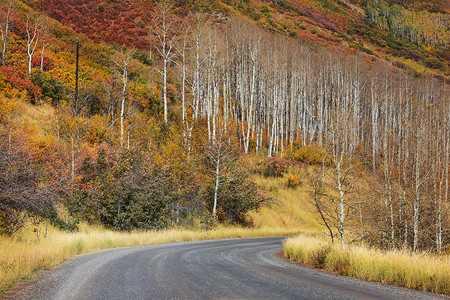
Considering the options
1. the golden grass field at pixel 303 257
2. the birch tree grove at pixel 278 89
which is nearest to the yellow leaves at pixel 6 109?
the golden grass field at pixel 303 257

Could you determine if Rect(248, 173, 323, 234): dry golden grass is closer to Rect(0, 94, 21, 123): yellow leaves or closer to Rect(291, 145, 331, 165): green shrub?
Rect(291, 145, 331, 165): green shrub

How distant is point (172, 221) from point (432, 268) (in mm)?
16472

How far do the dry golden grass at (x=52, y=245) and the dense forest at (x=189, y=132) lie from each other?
1.11m

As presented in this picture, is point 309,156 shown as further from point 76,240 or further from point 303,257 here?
point 76,240

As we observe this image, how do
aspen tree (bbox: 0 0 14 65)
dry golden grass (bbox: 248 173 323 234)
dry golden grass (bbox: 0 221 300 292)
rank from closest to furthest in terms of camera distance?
dry golden grass (bbox: 0 221 300 292) → aspen tree (bbox: 0 0 14 65) → dry golden grass (bbox: 248 173 323 234)

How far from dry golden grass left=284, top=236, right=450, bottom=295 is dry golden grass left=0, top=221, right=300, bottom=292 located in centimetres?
788

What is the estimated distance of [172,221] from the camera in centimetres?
2158

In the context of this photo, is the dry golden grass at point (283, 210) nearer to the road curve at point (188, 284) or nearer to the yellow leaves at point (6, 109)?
the yellow leaves at point (6, 109)

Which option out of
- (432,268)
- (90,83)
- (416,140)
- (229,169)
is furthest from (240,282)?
(90,83)

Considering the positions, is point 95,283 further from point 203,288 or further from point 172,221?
point 172,221

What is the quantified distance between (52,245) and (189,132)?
1374 centimetres

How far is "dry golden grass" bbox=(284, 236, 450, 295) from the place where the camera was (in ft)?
23.2

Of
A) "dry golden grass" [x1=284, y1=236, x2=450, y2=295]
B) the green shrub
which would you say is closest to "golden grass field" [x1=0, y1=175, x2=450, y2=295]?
"dry golden grass" [x1=284, y1=236, x2=450, y2=295]

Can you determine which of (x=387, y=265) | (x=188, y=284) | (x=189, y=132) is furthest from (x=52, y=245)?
(x=189, y=132)
